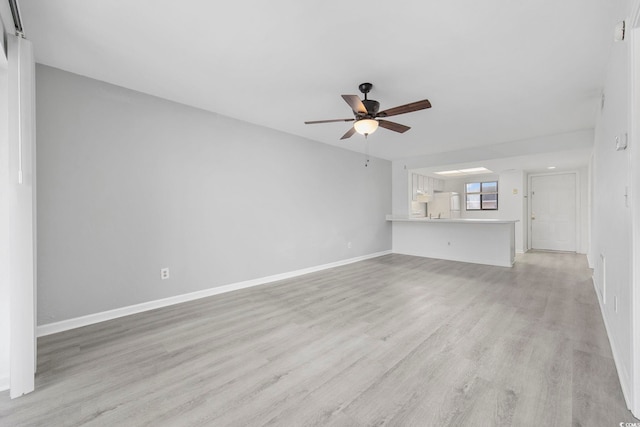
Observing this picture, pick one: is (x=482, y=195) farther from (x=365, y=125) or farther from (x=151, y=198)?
(x=151, y=198)

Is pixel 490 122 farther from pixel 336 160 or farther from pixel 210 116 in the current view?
pixel 210 116

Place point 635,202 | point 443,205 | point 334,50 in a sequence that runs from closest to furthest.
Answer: point 635,202
point 334,50
point 443,205

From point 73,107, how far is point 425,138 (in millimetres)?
4981

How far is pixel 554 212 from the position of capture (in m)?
7.21

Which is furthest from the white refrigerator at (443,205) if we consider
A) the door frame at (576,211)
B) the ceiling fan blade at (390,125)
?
the ceiling fan blade at (390,125)

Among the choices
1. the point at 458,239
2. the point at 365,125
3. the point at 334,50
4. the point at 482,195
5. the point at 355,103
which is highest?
the point at 334,50

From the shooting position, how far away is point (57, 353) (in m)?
2.17

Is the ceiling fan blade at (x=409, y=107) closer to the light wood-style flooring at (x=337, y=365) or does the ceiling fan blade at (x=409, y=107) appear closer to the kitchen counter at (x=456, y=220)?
the light wood-style flooring at (x=337, y=365)

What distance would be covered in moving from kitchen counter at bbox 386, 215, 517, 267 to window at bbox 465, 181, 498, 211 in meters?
3.12

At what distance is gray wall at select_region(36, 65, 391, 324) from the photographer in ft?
8.43

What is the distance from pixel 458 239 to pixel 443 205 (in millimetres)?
2764

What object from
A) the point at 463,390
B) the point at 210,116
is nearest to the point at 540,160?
the point at 463,390

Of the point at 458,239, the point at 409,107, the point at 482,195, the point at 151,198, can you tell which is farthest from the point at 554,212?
the point at 151,198

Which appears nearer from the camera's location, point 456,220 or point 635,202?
point 635,202
